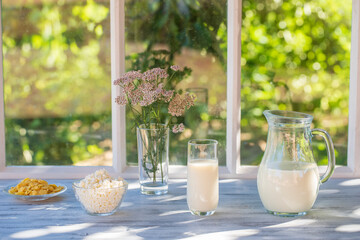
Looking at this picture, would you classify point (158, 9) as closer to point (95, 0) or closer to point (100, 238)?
point (95, 0)

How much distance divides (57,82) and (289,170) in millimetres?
1081

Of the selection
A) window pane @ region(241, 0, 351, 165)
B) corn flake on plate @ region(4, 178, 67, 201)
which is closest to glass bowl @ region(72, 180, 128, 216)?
corn flake on plate @ region(4, 178, 67, 201)

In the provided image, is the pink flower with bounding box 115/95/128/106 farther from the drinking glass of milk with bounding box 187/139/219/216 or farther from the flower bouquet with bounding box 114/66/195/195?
the drinking glass of milk with bounding box 187/139/219/216

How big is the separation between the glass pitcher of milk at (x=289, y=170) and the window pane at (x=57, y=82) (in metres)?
0.81

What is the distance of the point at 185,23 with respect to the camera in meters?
2.00

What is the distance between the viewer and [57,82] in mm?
2033

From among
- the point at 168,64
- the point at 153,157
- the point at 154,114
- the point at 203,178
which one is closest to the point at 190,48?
the point at 168,64

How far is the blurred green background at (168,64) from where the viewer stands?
200 cm

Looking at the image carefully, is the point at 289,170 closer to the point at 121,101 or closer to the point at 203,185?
the point at 203,185

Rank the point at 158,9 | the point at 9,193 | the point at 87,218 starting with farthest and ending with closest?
the point at 158,9, the point at 9,193, the point at 87,218

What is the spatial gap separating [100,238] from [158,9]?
41.0 inches

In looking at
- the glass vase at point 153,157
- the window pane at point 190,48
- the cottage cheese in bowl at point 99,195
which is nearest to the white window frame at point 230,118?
the window pane at point 190,48

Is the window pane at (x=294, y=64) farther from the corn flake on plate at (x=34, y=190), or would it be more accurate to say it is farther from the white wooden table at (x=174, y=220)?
the corn flake on plate at (x=34, y=190)

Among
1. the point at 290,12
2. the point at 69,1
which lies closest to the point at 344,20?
the point at 290,12
